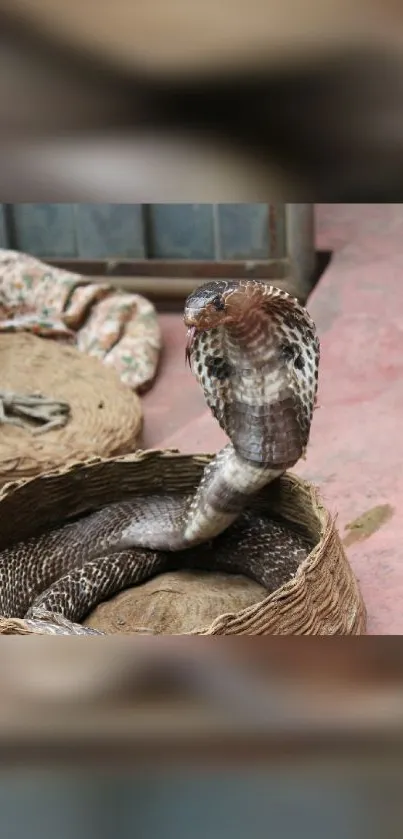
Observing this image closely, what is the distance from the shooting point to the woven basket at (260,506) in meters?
1.26

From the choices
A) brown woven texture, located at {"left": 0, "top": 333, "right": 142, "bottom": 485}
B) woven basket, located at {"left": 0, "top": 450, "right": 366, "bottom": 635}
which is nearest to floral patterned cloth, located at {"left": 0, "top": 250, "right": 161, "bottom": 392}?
brown woven texture, located at {"left": 0, "top": 333, "right": 142, "bottom": 485}

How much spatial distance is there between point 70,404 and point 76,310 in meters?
0.84

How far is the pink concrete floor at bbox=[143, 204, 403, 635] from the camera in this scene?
173 centimetres

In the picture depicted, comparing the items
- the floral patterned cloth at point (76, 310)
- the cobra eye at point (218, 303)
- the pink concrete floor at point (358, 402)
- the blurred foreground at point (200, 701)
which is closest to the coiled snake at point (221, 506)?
the cobra eye at point (218, 303)

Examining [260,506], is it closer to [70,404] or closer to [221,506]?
[221,506]

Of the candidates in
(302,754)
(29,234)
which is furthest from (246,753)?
(29,234)

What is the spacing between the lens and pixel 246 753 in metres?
0.23

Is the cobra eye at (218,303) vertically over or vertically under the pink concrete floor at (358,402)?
over

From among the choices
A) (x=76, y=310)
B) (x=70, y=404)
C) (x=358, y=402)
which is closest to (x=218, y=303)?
(x=358, y=402)

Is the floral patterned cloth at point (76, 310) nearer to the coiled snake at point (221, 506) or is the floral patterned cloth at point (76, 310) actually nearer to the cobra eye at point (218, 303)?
the coiled snake at point (221, 506)

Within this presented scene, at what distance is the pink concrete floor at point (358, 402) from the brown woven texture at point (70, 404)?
12 centimetres

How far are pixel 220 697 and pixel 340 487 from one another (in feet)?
5.75

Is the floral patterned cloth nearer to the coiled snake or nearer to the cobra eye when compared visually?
the coiled snake
